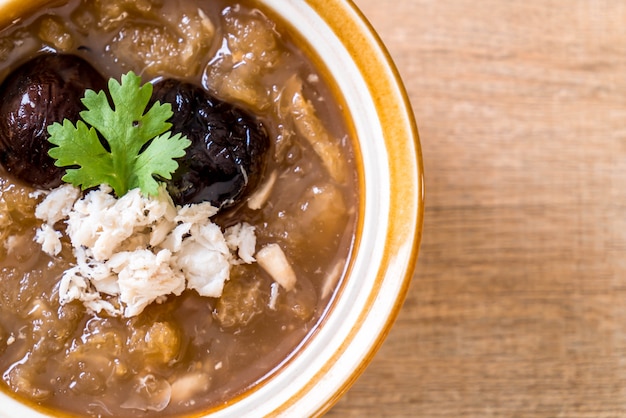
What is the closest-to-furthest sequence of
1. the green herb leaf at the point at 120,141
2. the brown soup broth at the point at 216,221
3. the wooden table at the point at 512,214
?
the green herb leaf at the point at 120,141, the brown soup broth at the point at 216,221, the wooden table at the point at 512,214

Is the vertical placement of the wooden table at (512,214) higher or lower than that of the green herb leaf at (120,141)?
lower

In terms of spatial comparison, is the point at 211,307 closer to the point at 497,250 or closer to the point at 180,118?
the point at 180,118

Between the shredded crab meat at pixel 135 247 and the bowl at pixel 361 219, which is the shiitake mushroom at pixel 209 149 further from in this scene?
the bowl at pixel 361 219

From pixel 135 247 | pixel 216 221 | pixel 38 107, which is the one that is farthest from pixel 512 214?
pixel 38 107

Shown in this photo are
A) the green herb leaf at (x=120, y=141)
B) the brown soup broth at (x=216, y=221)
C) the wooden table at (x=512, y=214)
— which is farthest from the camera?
the wooden table at (x=512, y=214)

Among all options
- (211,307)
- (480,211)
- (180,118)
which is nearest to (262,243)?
(211,307)

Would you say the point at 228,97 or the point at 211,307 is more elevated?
the point at 228,97

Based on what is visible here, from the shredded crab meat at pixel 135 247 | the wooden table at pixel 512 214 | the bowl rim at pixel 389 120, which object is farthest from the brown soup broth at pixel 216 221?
the wooden table at pixel 512 214
